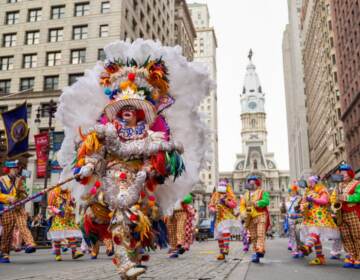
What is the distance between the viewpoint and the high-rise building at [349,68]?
37559mm

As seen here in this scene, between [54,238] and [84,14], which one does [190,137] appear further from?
[84,14]

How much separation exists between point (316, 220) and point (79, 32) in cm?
3128

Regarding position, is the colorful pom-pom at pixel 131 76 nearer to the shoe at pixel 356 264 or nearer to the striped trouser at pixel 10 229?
the striped trouser at pixel 10 229

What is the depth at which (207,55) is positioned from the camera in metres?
119

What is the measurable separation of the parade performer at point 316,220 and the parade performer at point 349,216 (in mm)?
430

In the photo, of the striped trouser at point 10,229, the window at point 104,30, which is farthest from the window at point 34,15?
the striped trouser at point 10,229

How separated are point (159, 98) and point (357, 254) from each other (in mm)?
5206

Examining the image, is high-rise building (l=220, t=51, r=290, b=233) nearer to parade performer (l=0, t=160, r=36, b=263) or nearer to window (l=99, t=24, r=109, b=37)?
window (l=99, t=24, r=109, b=37)

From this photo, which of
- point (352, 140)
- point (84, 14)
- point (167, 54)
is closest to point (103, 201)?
point (167, 54)

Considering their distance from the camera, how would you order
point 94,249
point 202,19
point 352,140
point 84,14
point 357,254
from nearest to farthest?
point 94,249 → point 357,254 → point 84,14 → point 352,140 → point 202,19

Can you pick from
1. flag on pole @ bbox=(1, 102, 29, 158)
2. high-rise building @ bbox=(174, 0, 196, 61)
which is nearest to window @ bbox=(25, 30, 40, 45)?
flag on pole @ bbox=(1, 102, 29, 158)

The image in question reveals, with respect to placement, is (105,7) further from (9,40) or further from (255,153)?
(255,153)

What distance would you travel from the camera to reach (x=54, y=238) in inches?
385

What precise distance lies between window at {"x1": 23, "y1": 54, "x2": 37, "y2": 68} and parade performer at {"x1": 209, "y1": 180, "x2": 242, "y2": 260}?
96.3ft
